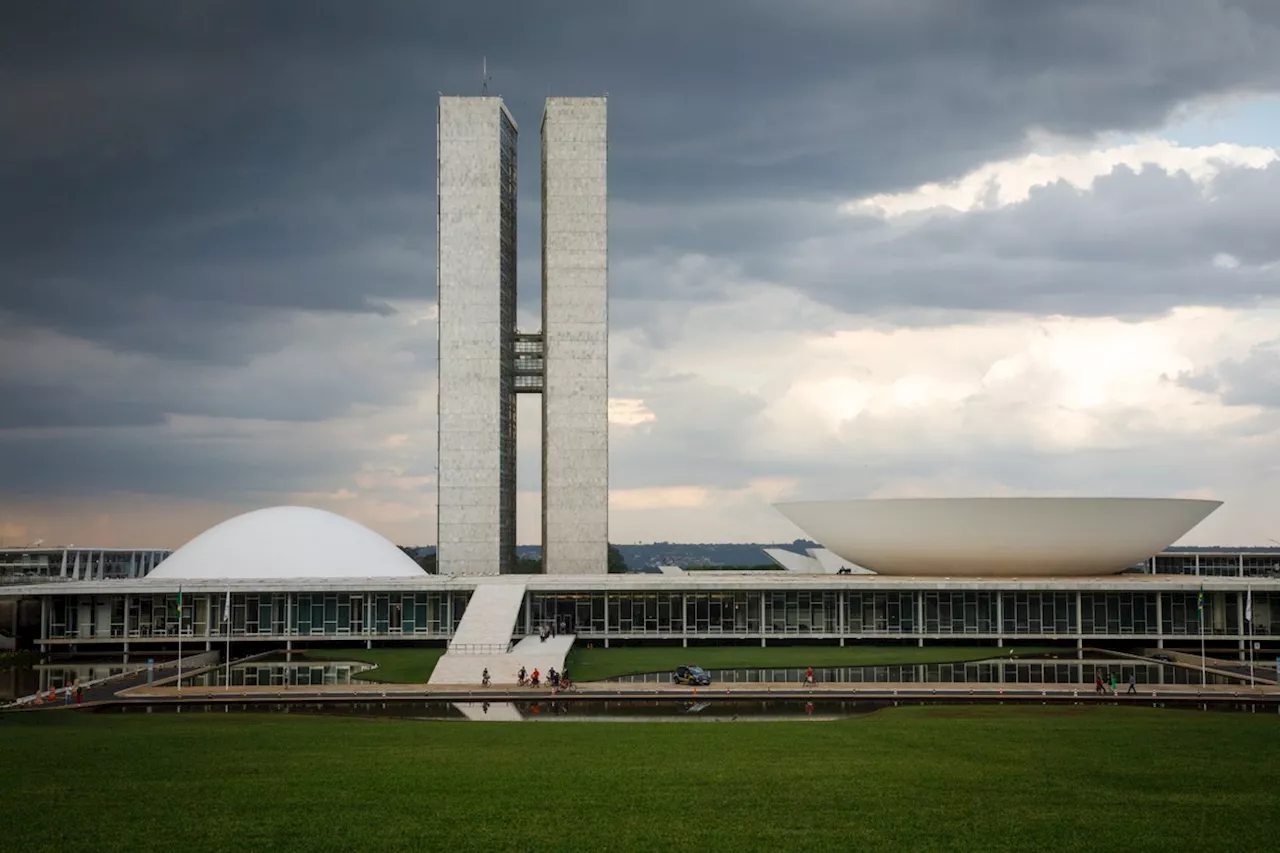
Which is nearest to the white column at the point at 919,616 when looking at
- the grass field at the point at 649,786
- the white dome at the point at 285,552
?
the grass field at the point at 649,786

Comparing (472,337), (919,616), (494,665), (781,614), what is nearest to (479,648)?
(494,665)

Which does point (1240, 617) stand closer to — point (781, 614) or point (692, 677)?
point (781, 614)

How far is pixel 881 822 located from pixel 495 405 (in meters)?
59.1

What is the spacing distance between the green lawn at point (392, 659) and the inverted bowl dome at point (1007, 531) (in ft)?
71.2

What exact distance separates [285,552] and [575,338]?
24308 millimetres

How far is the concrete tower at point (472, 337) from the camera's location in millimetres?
75812

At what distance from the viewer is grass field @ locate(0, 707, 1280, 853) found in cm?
1795

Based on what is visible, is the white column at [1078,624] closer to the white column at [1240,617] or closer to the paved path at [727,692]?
the white column at [1240,617]

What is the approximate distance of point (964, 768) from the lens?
23453 millimetres

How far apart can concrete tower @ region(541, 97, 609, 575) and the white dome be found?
1190cm

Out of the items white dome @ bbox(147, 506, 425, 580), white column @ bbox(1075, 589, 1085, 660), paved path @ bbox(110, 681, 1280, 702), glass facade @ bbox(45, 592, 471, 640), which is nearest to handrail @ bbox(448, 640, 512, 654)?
paved path @ bbox(110, 681, 1280, 702)

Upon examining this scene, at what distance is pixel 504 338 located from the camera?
257 feet

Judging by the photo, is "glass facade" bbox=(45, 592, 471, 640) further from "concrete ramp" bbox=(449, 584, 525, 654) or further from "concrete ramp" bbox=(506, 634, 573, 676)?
"concrete ramp" bbox=(506, 634, 573, 676)

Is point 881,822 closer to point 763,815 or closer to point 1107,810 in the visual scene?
point 763,815
